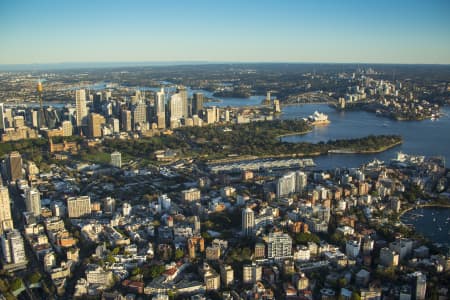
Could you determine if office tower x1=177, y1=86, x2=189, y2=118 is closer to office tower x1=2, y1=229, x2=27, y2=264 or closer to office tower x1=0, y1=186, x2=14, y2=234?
office tower x1=0, y1=186, x2=14, y2=234

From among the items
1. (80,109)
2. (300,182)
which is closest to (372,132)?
(300,182)

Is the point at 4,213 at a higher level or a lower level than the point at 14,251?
higher

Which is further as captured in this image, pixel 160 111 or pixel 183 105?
Answer: pixel 183 105

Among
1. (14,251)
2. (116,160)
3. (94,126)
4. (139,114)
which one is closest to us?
(14,251)

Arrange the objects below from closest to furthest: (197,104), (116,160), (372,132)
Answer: (116,160)
(372,132)
(197,104)

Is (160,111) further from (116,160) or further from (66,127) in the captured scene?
(116,160)

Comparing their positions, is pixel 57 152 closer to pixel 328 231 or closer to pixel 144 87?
pixel 328 231

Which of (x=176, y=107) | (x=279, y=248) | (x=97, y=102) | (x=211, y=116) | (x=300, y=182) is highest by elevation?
(x=97, y=102)

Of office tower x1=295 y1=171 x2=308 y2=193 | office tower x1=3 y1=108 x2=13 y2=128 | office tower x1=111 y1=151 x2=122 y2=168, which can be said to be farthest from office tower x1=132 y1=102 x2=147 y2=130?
office tower x1=295 y1=171 x2=308 y2=193
